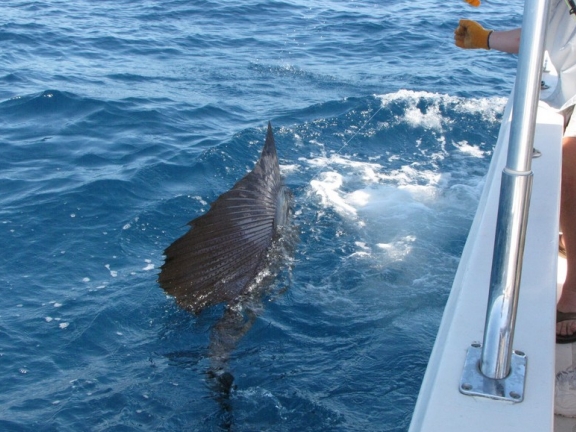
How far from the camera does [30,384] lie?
3254mm

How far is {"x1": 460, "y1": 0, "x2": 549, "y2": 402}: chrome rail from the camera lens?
1.16 meters

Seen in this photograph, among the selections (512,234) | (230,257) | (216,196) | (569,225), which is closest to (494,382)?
(512,234)

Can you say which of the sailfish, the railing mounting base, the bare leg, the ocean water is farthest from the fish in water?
the railing mounting base

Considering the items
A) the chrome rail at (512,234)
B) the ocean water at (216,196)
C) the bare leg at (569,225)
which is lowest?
the ocean water at (216,196)

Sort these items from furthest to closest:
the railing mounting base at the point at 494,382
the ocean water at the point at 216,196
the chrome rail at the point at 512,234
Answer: the ocean water at the point at 216,196 < the railing mounting base at the point at 494,382 < the chrome rail at the point at 512,234

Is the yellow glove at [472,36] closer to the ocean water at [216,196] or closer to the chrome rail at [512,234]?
the ocean water at [216,196]

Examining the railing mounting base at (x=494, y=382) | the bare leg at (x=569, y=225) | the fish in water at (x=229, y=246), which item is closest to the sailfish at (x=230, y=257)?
the fish in water at (x=229, y=246)

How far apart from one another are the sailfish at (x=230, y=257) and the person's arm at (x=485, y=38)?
57.5 inches

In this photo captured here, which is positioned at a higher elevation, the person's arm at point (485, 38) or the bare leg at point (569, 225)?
the person's arm at point (485, 38)

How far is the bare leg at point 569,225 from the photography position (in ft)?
7.78

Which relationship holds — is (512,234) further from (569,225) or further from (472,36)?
(472,36)

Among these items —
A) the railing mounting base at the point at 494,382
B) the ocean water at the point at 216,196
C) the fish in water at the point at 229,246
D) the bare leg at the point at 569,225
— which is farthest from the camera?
the fish in water at the point at 229,246

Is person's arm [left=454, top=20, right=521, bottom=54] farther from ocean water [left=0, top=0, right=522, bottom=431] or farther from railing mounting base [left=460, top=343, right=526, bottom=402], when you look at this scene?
railing mounting base [left=460, top=343, right=526, bottom=402]

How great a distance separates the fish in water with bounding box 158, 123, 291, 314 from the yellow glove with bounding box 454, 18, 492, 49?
145 centimetres
